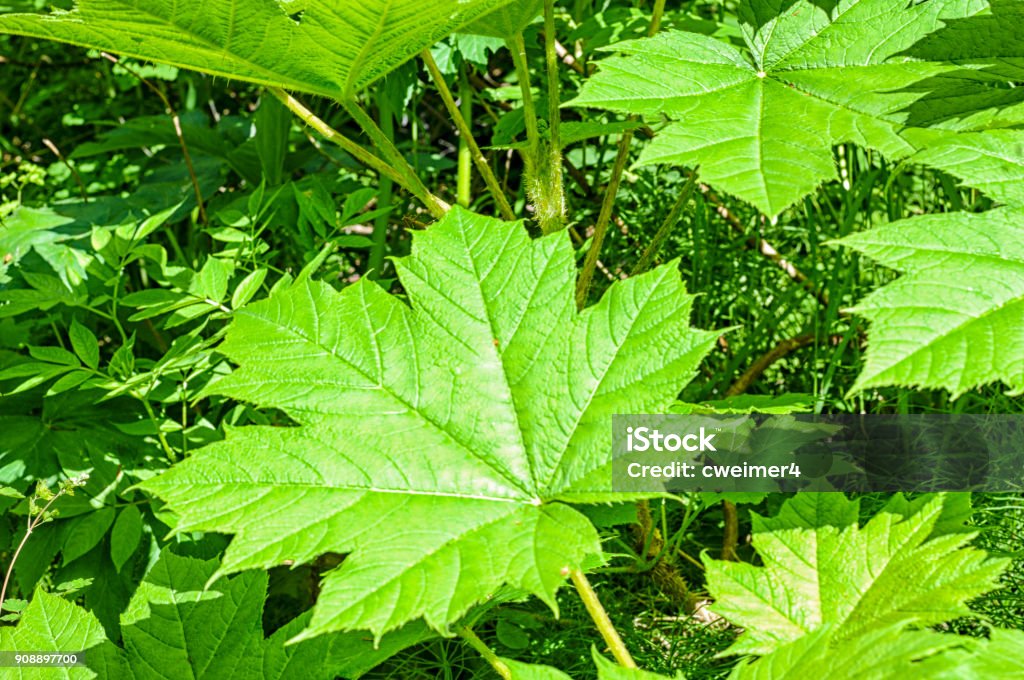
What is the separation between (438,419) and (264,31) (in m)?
0.54

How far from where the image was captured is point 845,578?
1.06 metres

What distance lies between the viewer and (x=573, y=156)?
96.4 inches

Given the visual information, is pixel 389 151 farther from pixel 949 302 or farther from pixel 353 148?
pixel 949 302

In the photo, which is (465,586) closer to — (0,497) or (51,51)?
(0,497)

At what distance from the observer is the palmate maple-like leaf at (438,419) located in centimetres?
94

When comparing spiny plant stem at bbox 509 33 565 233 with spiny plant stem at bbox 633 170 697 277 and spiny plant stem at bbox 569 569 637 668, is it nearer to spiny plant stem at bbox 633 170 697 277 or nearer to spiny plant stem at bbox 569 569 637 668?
spiny plant stem at bbox 633 170 697 277

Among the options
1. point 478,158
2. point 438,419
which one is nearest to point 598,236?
point 478,158

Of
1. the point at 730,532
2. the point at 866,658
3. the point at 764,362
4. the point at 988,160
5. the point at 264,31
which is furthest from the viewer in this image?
the point at 764,362

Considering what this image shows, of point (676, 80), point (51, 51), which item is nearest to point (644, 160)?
point (676, 80)

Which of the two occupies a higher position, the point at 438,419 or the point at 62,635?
the point at 438,419

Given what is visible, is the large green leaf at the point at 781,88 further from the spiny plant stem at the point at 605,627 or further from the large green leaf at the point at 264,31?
the spiny plant stem at the point at 605,627

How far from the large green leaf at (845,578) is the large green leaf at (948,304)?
0.78 ft

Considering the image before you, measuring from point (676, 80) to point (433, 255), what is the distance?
1.31 ft

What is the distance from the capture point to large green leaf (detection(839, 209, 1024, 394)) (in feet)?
2.81
